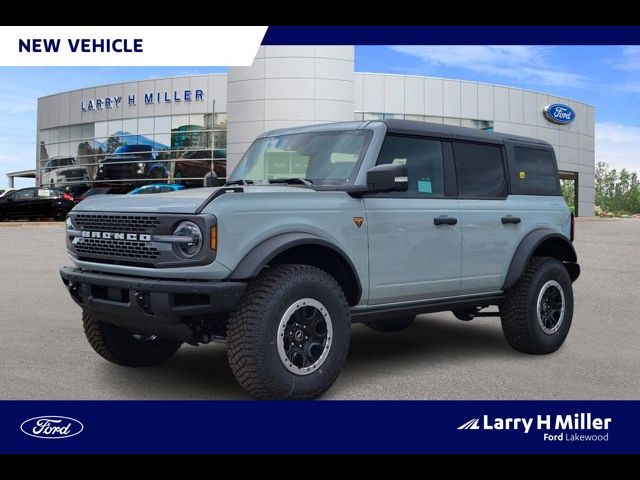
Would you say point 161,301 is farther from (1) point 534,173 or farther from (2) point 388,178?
(1) point 534,173

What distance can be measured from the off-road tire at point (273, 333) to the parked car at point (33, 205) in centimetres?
2743

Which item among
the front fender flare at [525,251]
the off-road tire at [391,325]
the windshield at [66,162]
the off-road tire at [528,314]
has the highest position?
the windshield at [66,162]

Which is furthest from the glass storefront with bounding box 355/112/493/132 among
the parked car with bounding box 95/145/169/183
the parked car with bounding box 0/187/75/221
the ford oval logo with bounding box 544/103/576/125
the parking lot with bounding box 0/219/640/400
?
the parking lot with bounding box 0/219/640/400

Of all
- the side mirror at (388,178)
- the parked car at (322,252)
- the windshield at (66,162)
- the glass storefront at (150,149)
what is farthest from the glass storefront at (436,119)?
the side mirror at (388,178)

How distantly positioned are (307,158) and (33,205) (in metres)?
26.9

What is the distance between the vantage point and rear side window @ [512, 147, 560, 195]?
7.33 metres

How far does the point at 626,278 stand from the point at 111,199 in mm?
10663

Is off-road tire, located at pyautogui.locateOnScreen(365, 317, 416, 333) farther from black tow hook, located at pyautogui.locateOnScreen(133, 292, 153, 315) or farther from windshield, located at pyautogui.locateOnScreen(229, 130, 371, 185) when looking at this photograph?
black tow hook, located at pyautogui.locateOnScreen(133, 292, 153, 315)

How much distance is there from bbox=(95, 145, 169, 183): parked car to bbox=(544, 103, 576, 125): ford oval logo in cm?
2553

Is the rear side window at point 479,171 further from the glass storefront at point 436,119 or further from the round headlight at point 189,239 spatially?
the glass storefront at point 436,119

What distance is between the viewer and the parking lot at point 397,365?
5.52 meters

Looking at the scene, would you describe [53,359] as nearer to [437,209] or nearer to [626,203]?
[437,209]

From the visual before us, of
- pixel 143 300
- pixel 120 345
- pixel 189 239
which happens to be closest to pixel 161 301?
pixel 143 300

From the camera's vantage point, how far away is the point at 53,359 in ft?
21.6
